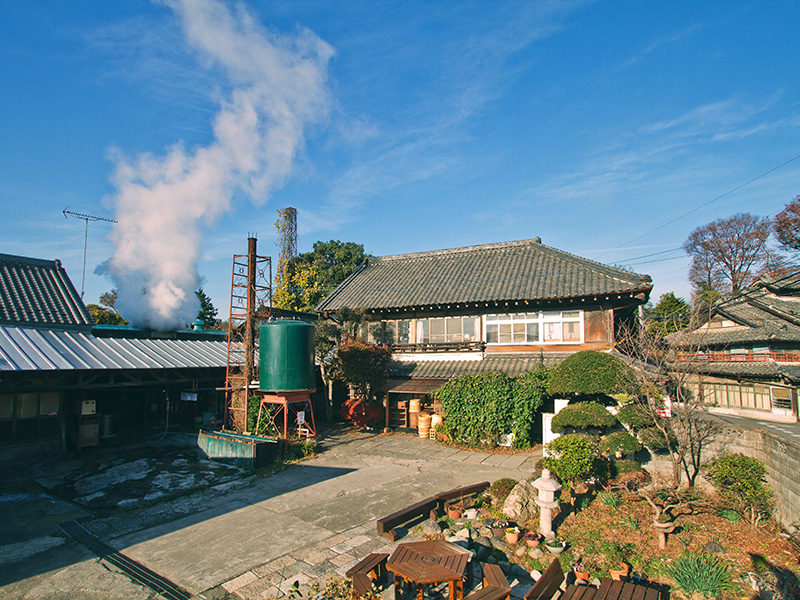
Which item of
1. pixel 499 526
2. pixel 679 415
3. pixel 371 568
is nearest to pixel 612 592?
Result: pixel 499 526

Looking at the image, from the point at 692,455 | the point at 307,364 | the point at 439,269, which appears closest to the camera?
the point at 692,455

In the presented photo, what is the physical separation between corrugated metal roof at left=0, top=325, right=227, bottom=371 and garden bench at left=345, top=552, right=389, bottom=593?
12.2 meters

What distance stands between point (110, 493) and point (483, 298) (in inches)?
589

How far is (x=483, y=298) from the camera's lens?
1964 centimetres

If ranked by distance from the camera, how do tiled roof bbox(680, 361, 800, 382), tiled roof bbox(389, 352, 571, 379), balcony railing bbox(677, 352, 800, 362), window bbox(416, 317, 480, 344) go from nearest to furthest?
tiled roof bbox(389, 352, 571, 379) → window bbox(416, 317, 480, 344) → tiled roof bbox(680, 361, 800, 382) → balcony railing bbox(677, 352, 800, 362)

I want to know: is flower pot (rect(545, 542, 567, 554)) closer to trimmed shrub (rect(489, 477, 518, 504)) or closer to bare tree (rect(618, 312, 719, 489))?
trimmed shrub (rect(489, 477, 518, 504))

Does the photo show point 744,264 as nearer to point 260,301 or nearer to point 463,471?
point 463,471

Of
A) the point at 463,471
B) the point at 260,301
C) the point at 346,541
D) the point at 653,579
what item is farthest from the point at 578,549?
the point at 260,301

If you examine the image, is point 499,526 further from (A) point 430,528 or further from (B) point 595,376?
(B) point 595,376

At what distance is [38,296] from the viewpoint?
17.8 metres

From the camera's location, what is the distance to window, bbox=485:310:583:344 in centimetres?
1825

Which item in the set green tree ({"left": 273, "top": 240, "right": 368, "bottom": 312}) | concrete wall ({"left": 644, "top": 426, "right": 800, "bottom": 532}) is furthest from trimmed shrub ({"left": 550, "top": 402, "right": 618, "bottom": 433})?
green tree ({"left": 273, "top": 240, "right": 368, "bottom": 312})

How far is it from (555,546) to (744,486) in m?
4.51

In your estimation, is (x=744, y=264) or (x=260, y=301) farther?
(x=744, y=264)
